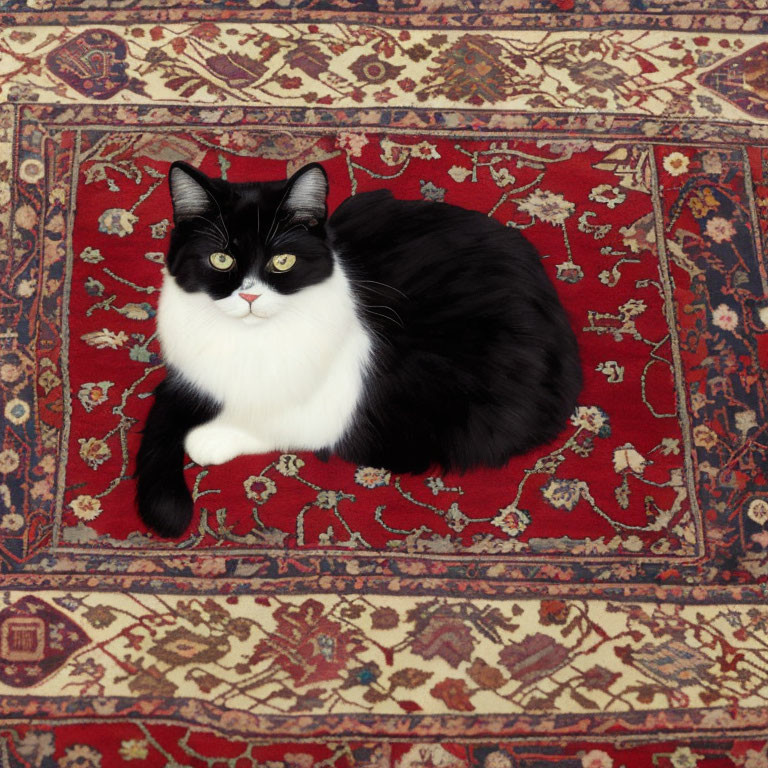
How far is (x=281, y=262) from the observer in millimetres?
1298

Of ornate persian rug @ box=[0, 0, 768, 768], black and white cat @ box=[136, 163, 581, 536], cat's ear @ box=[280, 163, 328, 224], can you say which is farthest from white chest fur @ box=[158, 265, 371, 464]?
ornate persian rug @ box=[0, 0, 768, 768]

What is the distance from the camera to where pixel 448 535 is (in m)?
1.73

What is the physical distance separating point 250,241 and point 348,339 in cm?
30

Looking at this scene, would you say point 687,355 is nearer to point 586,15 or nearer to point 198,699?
point 586,15

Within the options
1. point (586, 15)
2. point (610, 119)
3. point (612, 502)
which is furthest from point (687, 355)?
point (586, 15)

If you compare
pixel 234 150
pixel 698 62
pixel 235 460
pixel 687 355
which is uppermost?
pixel 698 62

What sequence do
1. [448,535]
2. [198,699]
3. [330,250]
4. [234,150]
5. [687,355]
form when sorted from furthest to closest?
[234,150]
[687,355]
[448,535]
[198,699]
[330,250]

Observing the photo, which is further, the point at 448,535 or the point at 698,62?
the point at 698,62

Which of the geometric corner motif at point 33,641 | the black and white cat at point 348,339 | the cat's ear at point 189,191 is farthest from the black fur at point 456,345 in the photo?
the geometric corner motif at point 33,641

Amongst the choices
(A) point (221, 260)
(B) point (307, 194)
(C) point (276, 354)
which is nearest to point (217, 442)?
(C) point (276, 354)

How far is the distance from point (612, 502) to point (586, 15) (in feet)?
4.60

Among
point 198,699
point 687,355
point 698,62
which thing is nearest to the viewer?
point 198,699

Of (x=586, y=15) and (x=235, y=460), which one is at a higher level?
(x=586, y=15)

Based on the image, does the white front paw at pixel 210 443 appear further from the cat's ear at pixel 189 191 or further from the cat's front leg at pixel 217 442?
the cat's ear at pixel 189 191
